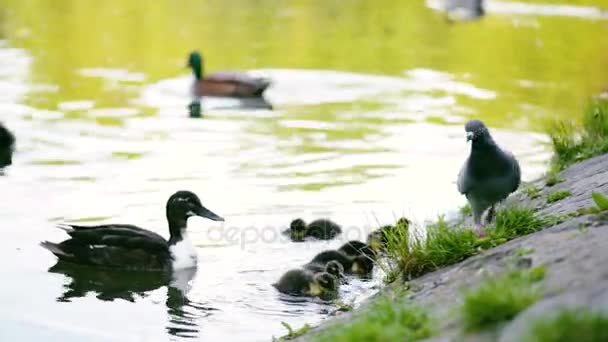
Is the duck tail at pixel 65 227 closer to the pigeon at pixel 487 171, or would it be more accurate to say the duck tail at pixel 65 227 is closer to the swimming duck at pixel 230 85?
the pigeon at pixel 487 171

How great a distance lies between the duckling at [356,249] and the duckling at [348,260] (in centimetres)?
14

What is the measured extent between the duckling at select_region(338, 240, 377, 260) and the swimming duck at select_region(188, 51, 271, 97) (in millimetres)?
10072

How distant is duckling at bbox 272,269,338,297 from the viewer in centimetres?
891

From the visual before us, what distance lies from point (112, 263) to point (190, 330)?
2025 mm

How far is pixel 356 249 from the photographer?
390 inches

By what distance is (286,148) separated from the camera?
1570 cm

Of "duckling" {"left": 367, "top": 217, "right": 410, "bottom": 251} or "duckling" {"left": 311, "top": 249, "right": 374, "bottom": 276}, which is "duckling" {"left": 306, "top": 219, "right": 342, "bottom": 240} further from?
"duckling" {"left": 311, "top": 249, "right": 374, "bottom": 276}

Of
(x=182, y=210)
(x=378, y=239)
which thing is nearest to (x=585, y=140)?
(x=378, y=239)

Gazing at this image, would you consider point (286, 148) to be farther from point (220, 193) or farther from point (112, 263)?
point (112, 263)

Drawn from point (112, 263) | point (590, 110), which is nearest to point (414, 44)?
point (590, 110)

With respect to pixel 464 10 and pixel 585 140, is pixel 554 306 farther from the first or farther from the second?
pixel 464 10

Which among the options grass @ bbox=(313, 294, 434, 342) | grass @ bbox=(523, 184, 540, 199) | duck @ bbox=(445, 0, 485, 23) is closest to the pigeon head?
grass @ bbox=(313, 294, 434, 342)

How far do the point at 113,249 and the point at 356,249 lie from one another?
7.12ft

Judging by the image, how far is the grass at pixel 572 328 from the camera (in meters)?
4.64
